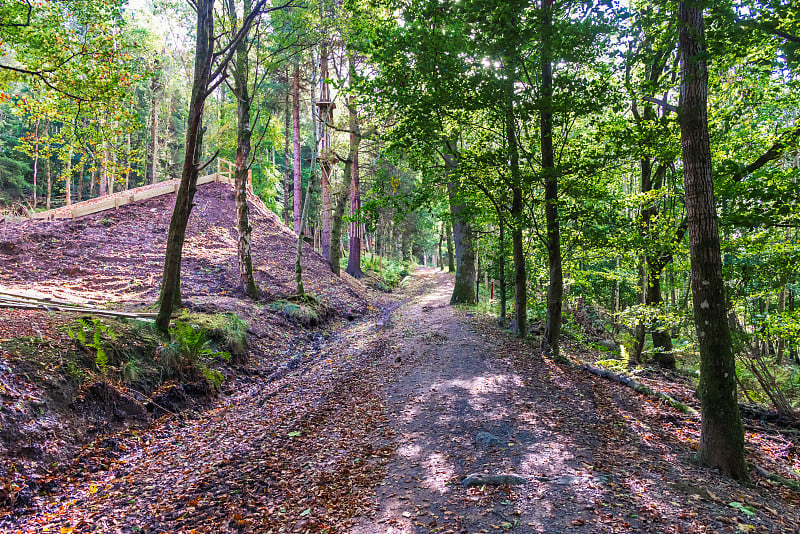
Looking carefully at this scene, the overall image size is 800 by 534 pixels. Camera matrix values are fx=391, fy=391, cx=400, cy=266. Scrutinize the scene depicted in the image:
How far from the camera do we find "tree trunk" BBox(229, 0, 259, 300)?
459 inches

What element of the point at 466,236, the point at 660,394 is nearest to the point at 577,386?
the point at 660,394

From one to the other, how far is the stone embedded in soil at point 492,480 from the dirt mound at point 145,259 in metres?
8.11

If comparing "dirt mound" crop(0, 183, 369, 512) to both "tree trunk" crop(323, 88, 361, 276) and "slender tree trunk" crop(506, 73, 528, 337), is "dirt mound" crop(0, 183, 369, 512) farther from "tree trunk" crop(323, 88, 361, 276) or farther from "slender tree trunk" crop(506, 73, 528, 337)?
"slender tree trunk" crop(506, 73, 528, 337)

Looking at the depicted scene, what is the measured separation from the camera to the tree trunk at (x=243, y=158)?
11.6 meters

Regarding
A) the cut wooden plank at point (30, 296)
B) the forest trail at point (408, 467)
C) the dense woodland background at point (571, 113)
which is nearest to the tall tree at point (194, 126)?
the dense woodland background at point (571, 113)

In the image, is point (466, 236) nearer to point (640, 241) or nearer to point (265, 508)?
point (640, 241)

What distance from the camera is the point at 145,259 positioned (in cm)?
1288

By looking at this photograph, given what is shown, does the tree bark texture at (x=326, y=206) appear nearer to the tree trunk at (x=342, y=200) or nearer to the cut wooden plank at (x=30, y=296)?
the tree trunk at (x=342, y=200)

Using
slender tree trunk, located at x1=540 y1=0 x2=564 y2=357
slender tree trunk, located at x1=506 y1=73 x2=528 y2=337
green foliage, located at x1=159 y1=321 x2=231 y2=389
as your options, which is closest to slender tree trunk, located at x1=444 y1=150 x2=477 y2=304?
slender tree trunk, located at x1=506 y1=73 x2=528 y2=337

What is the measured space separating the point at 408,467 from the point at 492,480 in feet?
3.45

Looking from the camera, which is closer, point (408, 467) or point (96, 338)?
point (408, 467)

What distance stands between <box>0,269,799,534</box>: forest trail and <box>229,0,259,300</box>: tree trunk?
16.0 feet

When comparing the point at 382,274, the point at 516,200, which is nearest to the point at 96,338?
the point at 516,200

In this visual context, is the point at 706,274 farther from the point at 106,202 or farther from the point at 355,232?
the point at 106,202
